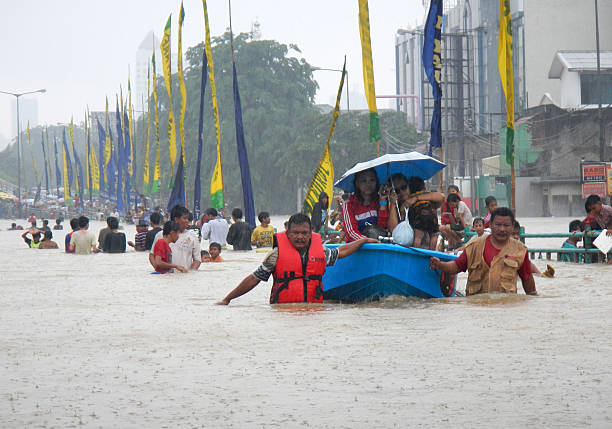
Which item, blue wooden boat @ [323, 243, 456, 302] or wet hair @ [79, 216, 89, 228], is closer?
blue wooden boat @ [323, 243, 456, 302]

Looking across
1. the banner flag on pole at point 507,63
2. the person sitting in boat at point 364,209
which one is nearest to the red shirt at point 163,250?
the person sitting in boat at point 364,209

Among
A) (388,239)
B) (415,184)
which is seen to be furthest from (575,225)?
(388,239)

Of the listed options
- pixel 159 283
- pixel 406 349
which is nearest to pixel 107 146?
pixel 159 283

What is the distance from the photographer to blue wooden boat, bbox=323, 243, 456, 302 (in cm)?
1029

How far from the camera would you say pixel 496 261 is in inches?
387

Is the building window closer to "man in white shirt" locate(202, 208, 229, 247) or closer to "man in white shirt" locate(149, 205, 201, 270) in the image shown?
"man in white shirt" locate(202, 208, 229, 247)

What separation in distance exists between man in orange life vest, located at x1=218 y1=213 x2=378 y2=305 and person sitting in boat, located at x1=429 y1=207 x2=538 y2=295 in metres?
1.38

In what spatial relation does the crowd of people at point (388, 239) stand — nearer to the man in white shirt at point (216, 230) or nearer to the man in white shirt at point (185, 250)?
the man in white shirt at point (185, 250)

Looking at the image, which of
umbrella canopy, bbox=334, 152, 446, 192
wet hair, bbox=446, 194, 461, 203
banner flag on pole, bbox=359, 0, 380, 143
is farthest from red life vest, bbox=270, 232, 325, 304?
banner flag on pole, bbox=359, 0, 380, 143

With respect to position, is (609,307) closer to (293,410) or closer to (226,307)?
(226,307)

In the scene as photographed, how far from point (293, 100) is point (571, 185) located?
24.3 metres

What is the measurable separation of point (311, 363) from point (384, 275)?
3720mm

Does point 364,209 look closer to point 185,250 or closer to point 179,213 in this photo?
point 179,213

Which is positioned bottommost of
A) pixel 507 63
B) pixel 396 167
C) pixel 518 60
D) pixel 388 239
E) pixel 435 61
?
pixel 388 239
